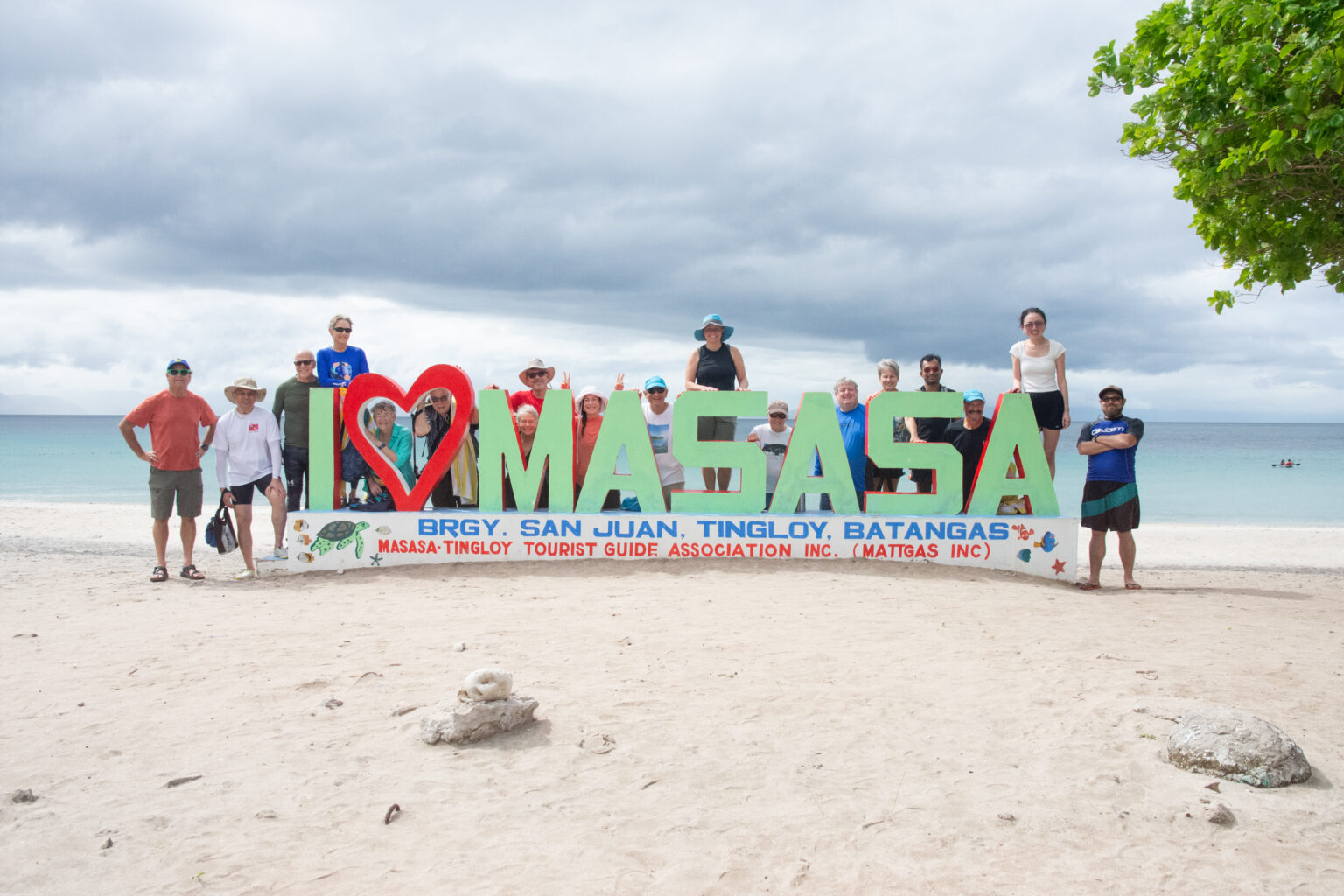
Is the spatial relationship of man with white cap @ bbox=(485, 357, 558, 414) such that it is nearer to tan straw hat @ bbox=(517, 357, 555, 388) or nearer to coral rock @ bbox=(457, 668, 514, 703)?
tan straw hat @ bbox=(517, 357, 555, 388)

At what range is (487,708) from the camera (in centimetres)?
405

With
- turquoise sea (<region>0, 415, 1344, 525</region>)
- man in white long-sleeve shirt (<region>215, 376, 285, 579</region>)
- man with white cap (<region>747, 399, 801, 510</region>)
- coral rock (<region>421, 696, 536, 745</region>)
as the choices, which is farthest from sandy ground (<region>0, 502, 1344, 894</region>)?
turquoise sea (<region>0, 415, 1344, 525</region>)

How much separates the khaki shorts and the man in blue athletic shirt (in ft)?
30.3

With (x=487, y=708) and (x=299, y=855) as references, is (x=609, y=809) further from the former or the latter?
(x=299, y=855)

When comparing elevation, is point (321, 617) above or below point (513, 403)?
below

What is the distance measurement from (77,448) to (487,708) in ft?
230

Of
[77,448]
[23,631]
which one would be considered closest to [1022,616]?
[23,631]

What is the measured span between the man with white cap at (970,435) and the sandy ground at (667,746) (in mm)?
1910

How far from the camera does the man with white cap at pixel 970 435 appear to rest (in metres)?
8.77

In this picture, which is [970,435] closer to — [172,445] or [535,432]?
[535,432]

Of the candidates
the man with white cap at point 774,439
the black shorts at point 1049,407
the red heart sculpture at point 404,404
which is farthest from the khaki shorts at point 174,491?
the black shorts at point 1049,407

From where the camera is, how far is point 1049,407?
344 inches

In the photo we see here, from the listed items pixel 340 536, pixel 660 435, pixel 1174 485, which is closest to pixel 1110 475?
pixel 660 435

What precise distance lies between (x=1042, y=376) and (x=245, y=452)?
8.59 meters
